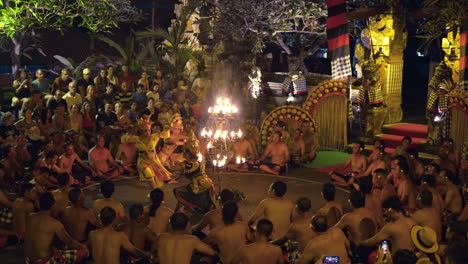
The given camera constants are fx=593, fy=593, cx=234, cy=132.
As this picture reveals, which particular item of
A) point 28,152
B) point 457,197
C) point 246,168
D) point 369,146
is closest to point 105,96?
point 28,152

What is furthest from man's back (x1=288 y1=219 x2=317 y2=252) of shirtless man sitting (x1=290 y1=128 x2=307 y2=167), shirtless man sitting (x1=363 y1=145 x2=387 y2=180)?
shirtless man sitting (x1=290 y1=128 x2=307 y2=167)

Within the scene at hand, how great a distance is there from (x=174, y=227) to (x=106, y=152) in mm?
6008

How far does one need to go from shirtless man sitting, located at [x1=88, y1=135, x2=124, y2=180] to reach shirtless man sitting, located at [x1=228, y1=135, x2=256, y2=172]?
2.49m

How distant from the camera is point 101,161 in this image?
11.6 meters

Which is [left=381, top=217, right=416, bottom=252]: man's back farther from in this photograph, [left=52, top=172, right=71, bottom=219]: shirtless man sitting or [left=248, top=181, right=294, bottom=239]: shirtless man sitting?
[left=52, top=172, right=71, bottom=219]: shirtless man sitting

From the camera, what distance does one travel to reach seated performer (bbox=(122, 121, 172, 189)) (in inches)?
430

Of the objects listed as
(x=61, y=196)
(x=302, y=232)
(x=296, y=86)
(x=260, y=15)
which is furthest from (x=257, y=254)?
(x=260, y=15)

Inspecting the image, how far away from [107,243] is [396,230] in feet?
9.96

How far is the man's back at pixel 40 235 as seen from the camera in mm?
6453

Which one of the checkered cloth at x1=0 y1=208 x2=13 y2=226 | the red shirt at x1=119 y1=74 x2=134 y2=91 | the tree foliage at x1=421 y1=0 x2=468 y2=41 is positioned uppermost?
the tree foliage at x1=421 y1=0 x2=468 y2=41

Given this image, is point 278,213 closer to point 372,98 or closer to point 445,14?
point 445,14

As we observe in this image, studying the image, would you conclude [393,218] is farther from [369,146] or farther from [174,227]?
[369,146]

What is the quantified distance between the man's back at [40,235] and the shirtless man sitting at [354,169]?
20.7 ft

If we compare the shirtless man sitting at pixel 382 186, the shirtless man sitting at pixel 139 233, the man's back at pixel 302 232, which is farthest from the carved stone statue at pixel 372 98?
the shirtless man sitting at pixel 139 233
